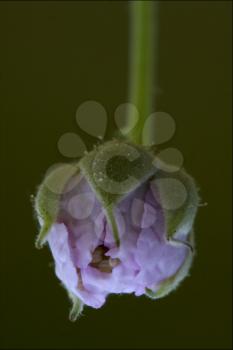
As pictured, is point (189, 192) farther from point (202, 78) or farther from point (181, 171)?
point (202, 78)

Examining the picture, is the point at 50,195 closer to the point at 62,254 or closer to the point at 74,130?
the point at 62,254

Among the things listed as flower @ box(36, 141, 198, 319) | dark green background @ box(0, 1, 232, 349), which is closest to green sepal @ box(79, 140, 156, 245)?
flower @ box(36, 141, 198, 319)

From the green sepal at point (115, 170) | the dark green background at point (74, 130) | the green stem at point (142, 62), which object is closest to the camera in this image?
the green sepal at point (115, 170)

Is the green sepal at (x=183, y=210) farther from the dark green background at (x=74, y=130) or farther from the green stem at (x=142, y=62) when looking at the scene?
the dark green background at (x=74, y=130)

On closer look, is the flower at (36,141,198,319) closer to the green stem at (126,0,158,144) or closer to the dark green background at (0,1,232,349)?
the green stem at (126,0,158,144)

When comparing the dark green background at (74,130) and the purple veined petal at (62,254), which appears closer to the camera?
the purple veined petal at (62,254)

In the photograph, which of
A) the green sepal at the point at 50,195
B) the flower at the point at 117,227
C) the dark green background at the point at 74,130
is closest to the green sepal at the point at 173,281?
the flower at the point at 117,227

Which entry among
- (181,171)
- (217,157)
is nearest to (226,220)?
(217,157)
